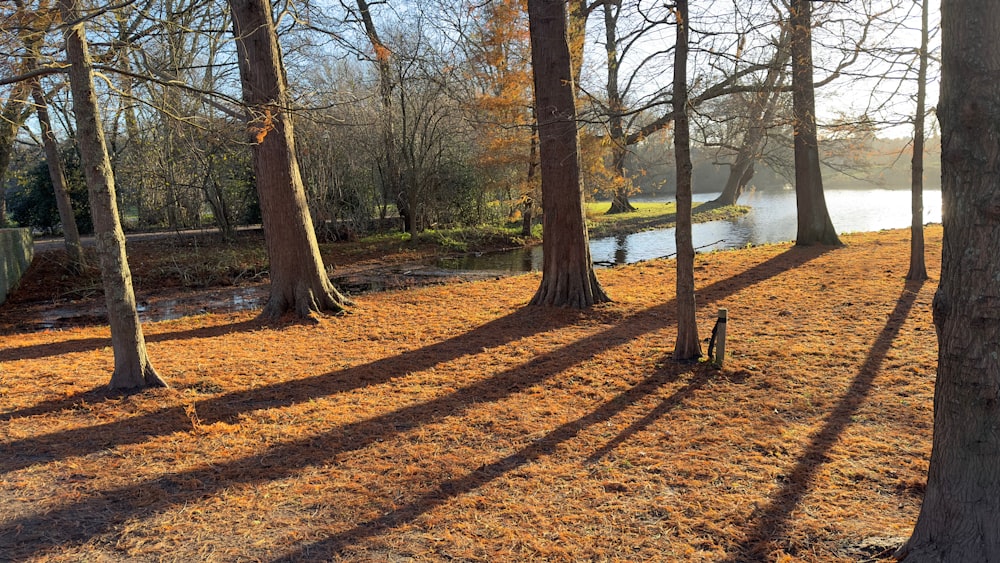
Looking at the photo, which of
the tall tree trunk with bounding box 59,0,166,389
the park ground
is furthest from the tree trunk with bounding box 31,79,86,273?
the tall tree trunk with bounding box 59,0,166,389

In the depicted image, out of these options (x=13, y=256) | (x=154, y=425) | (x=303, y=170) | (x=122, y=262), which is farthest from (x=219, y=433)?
(x=303, y=170)

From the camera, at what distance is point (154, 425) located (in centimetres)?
483

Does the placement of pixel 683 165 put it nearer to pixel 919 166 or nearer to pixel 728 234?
pixel 919 166

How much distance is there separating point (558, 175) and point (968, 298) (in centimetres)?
647

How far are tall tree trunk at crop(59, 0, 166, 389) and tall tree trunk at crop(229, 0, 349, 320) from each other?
3266 mm

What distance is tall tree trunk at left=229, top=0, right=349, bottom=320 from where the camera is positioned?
8.55 m

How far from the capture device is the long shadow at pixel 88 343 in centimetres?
752

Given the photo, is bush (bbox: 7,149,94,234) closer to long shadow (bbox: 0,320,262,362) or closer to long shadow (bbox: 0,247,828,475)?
long shadow (bbox: 0,320,262,362)

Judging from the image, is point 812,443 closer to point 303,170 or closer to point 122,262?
point 122,262

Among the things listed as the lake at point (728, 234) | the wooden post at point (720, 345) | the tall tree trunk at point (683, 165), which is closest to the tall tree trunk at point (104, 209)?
the tall tree trunk at point (683, 165)

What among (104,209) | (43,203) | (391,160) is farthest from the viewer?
(43,203)

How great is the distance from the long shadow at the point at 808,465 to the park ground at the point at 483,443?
0.02 meters

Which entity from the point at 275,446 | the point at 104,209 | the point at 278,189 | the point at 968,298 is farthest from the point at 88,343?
the point at 968,298

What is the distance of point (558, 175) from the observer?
8688mm
